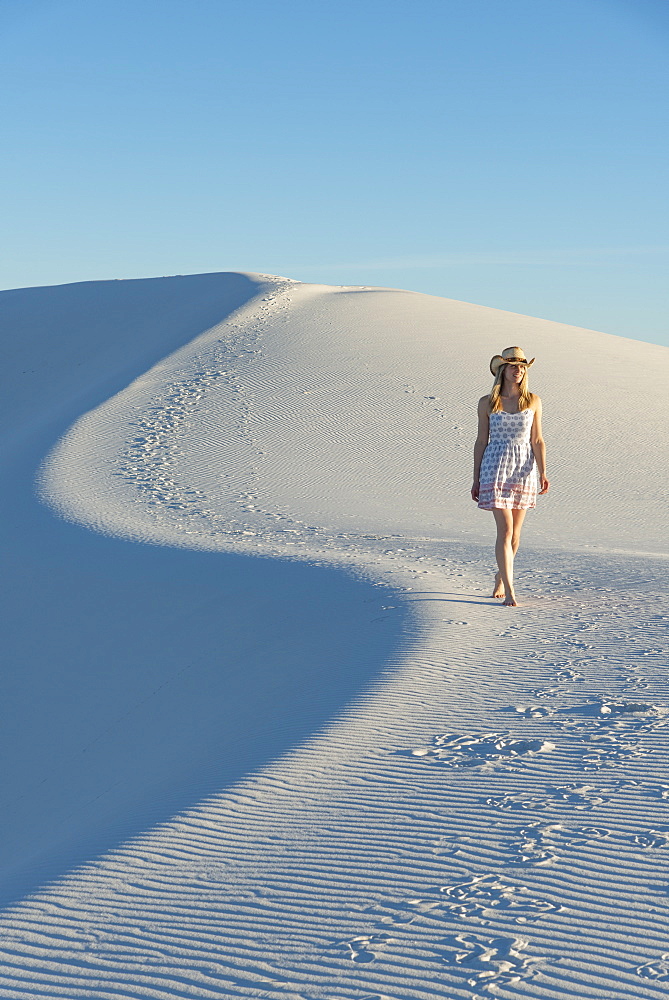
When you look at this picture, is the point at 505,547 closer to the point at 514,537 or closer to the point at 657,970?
the point at 514,537

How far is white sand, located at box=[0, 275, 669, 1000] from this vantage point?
278cm

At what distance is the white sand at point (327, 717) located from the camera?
9.12 feet

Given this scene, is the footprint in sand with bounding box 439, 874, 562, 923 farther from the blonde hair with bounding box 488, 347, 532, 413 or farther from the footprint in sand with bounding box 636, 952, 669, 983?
the blonde hair with bounding box 488, 347, 532, 413

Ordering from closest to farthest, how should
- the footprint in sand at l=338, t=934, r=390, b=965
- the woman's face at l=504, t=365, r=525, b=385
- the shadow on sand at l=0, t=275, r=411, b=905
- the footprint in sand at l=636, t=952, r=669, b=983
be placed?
1. the footprint in sand at l=636, t=952, r=669, b=983
2. the footprint in sand at l=338, t=934, r=390, b=965
3. the shadow on sand at l=0, t=275, r=411, b=905
4. the woman's face at l=504, t=365, r=525, b=385

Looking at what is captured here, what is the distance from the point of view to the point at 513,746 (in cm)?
407

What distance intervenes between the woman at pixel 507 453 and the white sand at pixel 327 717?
53 centimetres

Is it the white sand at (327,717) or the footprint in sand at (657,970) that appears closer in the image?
the footprint in sand at (657,970)

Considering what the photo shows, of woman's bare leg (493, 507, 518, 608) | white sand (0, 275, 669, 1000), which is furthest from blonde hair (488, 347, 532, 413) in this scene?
white sand (0, 275, 669, 1000)

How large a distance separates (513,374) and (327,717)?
283cm

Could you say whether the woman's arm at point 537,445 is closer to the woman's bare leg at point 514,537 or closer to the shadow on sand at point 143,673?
the woman's bare leg at point 514,537

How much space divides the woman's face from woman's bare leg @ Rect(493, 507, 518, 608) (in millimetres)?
864

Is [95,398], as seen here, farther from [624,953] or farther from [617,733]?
[624,953]

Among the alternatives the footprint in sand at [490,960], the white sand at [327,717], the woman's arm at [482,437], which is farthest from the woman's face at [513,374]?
the footprint in sand at [490,960]

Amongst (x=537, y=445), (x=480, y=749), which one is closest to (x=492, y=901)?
(x=480, y=749)
